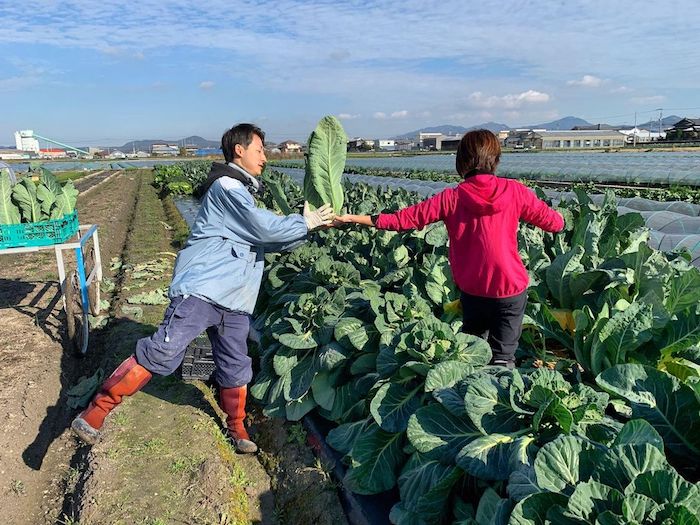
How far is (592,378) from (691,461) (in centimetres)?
90

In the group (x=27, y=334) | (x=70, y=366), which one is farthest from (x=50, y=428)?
(x=27, y=334)

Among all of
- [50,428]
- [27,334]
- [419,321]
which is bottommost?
[50,428]

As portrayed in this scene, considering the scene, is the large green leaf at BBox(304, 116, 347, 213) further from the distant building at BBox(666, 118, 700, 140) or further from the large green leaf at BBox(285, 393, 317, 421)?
the distant building at BBox(666, 118, 700, 140)

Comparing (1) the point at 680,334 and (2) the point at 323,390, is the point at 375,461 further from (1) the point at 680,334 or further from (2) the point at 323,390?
(1) the point at 680,334

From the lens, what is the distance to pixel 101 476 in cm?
303

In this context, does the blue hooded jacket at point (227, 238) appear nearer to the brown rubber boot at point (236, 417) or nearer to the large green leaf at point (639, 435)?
the brown rubber boot at point (236, 417)

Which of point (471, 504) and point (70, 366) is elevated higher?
point (471, 504)

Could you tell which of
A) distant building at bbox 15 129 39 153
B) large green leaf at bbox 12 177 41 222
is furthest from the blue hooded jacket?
distant building at bbox 15 129 39 153

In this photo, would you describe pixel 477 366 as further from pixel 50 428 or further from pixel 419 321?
pixel 50 428

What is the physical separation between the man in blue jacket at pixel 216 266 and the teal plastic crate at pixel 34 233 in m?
1.91

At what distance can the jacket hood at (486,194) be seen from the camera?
2.66m

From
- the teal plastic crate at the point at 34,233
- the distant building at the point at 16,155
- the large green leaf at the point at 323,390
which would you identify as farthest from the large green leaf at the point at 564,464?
the distant building at the point at 16,155

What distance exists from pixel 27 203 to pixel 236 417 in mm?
2802

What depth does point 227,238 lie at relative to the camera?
3.09m
